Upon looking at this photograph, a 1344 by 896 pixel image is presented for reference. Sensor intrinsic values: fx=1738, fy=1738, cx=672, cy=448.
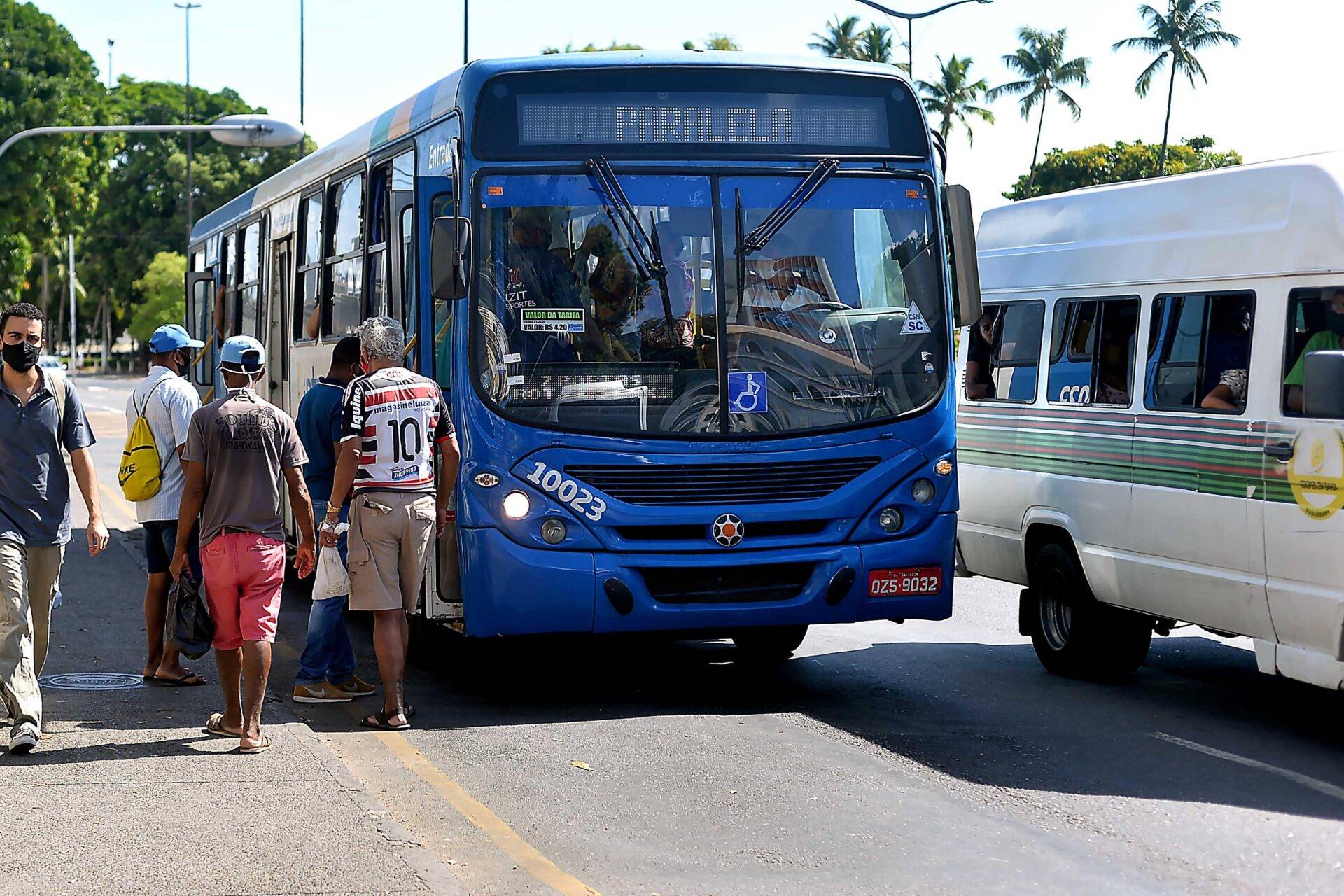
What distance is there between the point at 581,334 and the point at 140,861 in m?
3.71

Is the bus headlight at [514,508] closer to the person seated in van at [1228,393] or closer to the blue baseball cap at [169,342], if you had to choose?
the blue baseball cap at [169,342]

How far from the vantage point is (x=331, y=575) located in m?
8.35

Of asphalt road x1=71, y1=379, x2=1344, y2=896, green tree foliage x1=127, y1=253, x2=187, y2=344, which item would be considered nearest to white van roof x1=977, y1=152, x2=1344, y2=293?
asphalt road x1=71, y1=379, x2=1344, y2=896

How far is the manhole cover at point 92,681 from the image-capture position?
29.7ft

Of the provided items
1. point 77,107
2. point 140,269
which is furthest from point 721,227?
point 140,269

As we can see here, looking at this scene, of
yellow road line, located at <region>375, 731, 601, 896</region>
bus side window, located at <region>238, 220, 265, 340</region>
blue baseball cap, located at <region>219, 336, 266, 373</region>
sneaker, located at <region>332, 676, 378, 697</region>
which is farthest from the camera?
bus side window, located at <region>238, 220, 265, 340</region>

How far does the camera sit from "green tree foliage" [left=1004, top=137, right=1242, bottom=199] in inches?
2800

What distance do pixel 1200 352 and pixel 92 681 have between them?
5.99m

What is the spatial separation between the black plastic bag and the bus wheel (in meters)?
3.20

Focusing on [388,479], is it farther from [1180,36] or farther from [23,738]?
[1180,36]

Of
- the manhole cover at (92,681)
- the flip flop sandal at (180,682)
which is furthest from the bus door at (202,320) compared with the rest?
the flip flop sandal at (180,682)

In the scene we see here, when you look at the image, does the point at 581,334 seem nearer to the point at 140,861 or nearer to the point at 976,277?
the point at 976,277

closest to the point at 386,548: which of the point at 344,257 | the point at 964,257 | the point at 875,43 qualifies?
the point at 964,257

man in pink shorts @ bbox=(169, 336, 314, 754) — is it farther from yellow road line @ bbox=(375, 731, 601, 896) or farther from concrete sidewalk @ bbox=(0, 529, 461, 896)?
yellow road line @ bbox=(375, 731, 601, 896)
